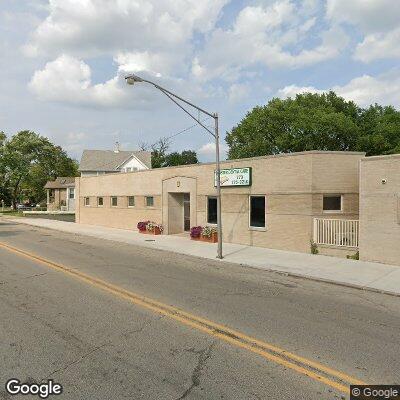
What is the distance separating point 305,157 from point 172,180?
30.8 feet

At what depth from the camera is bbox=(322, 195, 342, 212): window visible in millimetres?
16094

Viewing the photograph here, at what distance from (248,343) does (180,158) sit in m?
87.2

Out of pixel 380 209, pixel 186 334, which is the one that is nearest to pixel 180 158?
pixel 380 209

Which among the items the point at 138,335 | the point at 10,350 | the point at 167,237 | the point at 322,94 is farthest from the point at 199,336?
the point at 322,94

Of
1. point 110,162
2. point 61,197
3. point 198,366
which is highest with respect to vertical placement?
point 110,162

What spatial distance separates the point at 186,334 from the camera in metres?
6.59

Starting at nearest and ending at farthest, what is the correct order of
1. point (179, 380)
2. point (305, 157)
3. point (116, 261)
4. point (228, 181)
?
point (179, 380) → point (116, 261) → point (305, 157) → point (228, 181)

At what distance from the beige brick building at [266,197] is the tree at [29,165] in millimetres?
41071

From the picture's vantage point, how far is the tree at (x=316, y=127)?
→ 41531mm

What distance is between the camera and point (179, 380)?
4.97 m

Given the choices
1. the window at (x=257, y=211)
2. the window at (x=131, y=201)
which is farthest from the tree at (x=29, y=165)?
the window at (x=257, y=211)

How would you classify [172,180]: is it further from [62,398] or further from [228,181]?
[62,398]

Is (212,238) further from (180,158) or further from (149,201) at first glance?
(180,158)

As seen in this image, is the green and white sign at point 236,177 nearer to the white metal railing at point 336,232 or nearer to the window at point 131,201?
the white metal railing at point 336,232
